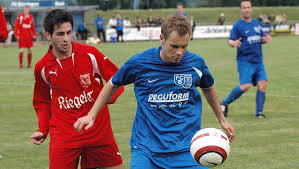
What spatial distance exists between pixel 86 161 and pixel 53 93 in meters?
0.72

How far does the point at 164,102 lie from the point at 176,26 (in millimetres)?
652

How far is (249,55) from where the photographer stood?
450 inches

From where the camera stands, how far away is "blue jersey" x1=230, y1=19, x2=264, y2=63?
1141cm

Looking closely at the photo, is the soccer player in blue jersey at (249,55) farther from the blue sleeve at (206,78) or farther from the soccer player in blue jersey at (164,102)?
the soccer player in blue jersey at (164,102)

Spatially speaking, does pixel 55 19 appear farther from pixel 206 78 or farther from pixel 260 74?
pixel 260 74

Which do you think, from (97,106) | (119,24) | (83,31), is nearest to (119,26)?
(119,24)

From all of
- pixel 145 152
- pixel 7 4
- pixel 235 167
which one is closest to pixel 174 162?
pixel 145 152

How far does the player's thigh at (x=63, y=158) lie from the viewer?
512 centimetres

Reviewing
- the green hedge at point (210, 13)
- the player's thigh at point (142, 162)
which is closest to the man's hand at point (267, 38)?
the player's thigh at point (142, 162)

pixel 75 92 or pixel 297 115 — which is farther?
pixel 297 115

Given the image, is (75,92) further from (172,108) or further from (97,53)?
(172,108)

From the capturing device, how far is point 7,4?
149 feet

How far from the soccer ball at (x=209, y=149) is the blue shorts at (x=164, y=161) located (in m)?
0.16

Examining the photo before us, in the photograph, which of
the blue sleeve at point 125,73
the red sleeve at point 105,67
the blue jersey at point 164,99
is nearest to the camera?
the blue jersey at point 164,99
